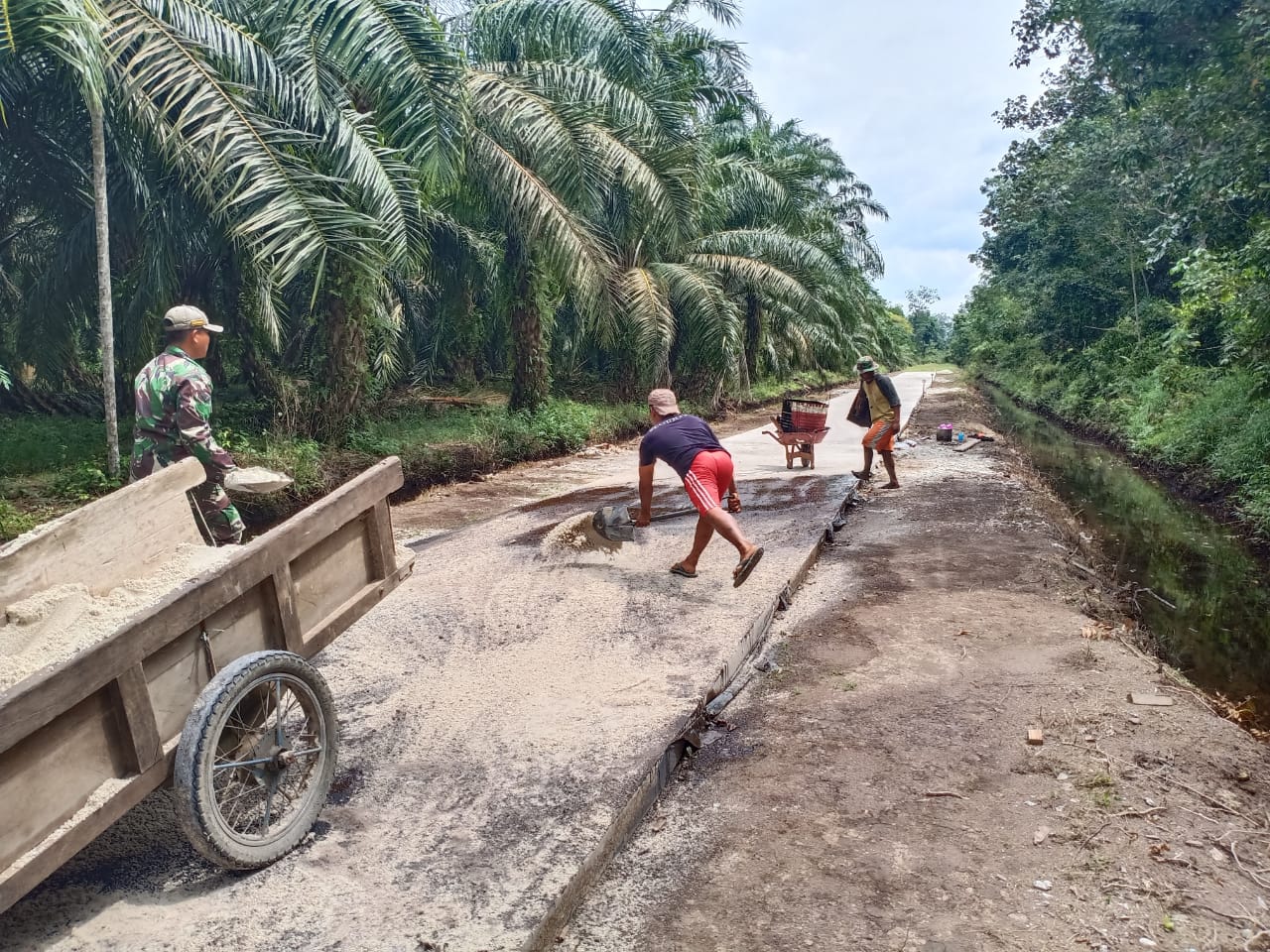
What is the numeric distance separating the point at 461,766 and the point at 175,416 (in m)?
2.70

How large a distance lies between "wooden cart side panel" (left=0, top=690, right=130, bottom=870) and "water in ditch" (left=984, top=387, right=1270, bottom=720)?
5703 millimetres

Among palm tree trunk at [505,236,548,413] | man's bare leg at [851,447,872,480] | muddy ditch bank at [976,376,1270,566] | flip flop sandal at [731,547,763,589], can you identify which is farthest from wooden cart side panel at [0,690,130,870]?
palm tree trunk at [505,236,548,413]

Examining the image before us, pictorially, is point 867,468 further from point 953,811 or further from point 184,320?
point 184,320

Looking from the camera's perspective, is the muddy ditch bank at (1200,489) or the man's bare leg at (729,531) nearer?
the man's bare leg at (729,531)

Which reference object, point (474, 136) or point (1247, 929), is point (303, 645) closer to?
point (1247, 929)

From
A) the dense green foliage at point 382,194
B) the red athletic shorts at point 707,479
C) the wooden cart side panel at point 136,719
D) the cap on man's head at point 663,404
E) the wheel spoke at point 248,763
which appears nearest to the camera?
the wooden cart side panel at point 136,719

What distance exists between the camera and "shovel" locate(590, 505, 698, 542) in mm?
7611

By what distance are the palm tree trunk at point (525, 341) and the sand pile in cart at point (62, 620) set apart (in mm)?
11788

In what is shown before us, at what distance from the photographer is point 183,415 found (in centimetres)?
480

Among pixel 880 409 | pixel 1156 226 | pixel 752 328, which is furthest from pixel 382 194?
pixel 752 328

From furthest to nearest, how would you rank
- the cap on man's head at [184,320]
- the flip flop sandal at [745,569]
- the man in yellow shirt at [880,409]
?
1. the man in yellow shirt at [880,409]
2. the flip flop sandal at [745,569]
3. the cap on man's head at [184,320]

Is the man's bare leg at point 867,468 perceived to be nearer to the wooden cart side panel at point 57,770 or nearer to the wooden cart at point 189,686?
the wooden cart at point 189,686

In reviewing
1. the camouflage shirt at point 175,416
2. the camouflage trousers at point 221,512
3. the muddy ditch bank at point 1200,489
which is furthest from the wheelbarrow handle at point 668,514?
the muddy ditch bank at point 1200,489

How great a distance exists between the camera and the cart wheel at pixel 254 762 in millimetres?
2479
